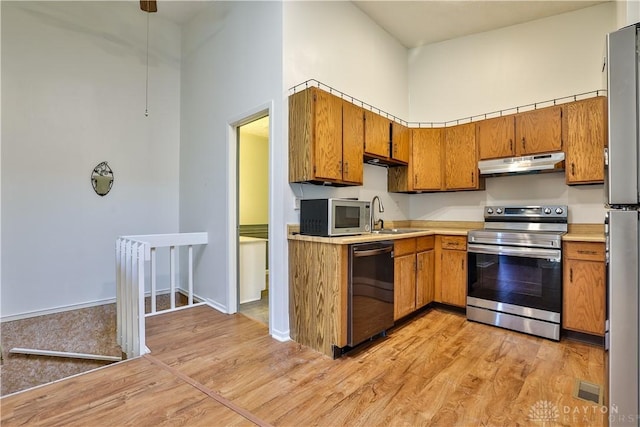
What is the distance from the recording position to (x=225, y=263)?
3516 millimetres

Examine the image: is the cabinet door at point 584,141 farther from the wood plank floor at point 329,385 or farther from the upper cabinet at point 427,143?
the wood plank floor at point 329,385

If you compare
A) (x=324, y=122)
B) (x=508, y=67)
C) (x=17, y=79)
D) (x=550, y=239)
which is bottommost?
(x=550, y=239)

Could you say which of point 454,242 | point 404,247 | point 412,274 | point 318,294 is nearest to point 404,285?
point 412,274

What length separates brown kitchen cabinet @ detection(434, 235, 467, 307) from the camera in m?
3.39

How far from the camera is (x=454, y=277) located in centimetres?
345

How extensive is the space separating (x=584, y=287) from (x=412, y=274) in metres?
1.42

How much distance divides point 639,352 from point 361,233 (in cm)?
195

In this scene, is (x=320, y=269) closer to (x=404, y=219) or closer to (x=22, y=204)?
(x=404, y=219)

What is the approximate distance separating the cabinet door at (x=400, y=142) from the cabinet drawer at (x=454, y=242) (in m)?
1.03

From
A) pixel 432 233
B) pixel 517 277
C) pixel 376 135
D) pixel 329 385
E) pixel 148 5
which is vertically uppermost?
pixel 148 5

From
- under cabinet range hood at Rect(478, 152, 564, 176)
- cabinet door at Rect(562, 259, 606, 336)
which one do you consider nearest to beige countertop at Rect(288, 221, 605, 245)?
cabinet door at Rect(562, 259, 606, 336)

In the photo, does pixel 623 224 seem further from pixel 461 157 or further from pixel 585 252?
pixel 461 157

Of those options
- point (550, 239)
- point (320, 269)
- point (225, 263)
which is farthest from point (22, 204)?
point (550, 239)

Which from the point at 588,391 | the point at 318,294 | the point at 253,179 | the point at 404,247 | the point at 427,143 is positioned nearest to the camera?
the point at 588,391
